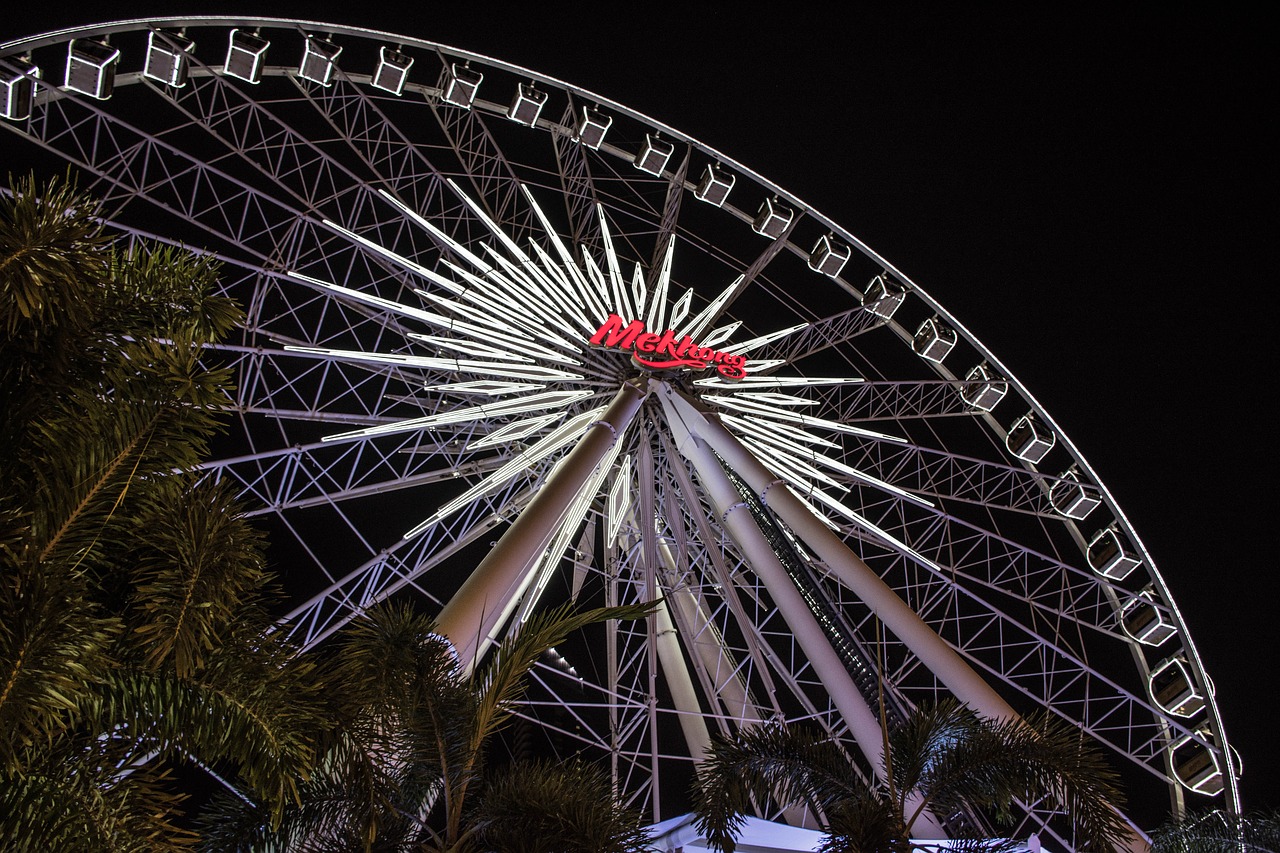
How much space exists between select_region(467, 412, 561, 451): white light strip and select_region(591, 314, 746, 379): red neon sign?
5.20ft

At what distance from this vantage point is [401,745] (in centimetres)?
719

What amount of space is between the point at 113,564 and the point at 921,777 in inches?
288

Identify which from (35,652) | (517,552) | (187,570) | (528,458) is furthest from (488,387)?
(35,652)

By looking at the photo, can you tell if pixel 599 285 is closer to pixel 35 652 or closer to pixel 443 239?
pixel 443 239

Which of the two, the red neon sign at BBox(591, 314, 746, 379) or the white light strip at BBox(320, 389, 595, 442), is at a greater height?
the red neon sign at BBox(591, 314, 746, 379)

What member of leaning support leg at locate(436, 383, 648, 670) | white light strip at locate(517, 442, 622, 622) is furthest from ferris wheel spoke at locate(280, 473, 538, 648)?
leaning support leg at locate(436, 383, 648, 670)

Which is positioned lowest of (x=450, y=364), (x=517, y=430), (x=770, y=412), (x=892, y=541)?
(x=517, y=430)

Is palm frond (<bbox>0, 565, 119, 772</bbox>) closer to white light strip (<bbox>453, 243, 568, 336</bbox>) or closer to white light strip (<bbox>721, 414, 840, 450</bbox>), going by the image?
white light strip (<bbox>453, 243, 568, 336</bbox>)

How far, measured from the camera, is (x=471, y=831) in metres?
7.25

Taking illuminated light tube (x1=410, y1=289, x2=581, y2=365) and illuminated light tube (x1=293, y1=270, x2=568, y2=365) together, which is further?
illuminated light tube (x1=410, y1=289, x2=581, y2=365)

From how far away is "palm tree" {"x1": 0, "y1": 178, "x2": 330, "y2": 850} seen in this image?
4.68 m

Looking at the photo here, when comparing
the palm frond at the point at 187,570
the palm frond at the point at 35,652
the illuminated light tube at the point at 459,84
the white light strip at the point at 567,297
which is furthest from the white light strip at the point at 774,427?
the palm frond at the point at 35,652

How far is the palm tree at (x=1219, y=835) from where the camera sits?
1195 centimetres

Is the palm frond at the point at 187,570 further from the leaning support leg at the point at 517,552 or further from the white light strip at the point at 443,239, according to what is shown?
the white light strip at the point at 443,239
